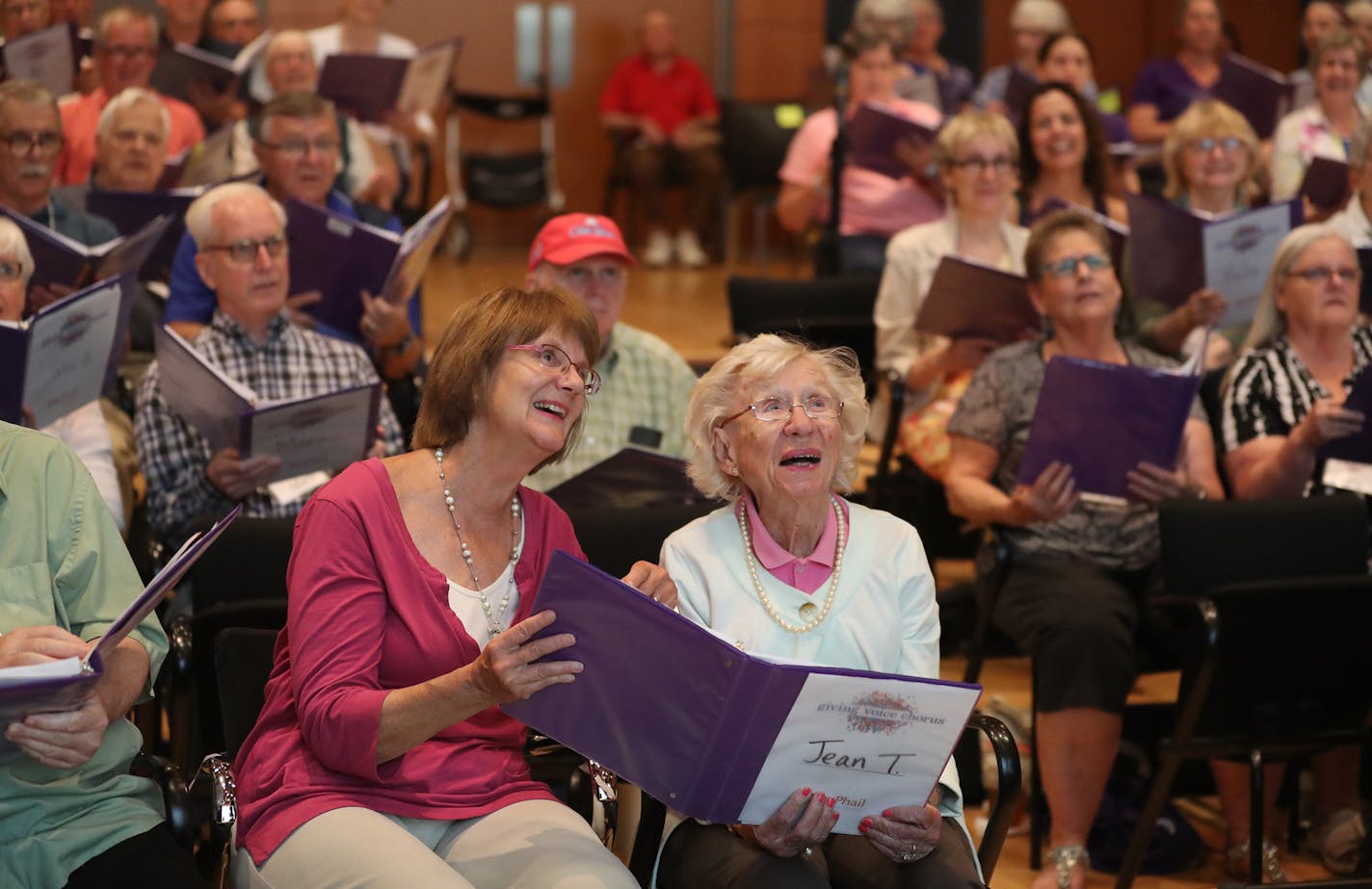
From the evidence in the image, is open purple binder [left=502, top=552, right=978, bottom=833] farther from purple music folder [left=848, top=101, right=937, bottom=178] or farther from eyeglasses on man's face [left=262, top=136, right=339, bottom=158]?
purple music folder [left=848, top=101, right=937, bottom=178]

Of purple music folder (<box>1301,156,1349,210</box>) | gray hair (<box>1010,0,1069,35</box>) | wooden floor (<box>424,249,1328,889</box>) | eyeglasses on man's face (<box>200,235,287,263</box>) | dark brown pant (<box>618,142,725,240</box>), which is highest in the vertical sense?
gray hair (<box>1010,0,1069,35</box>)

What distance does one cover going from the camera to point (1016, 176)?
17.3 ft

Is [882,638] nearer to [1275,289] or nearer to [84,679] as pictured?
[84,679]

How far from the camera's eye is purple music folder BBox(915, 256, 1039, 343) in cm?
Answer: 433

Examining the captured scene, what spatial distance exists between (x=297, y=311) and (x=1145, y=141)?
494 centimetres

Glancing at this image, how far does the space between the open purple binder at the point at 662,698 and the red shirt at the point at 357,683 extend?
183 millimetres

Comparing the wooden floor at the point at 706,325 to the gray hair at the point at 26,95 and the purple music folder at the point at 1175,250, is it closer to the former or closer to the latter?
the purple music folder at the point at 1175,250

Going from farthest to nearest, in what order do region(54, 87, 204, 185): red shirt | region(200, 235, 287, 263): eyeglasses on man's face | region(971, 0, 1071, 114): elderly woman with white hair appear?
region(971, 0, 1071, 114): elderly woman with white hair
region(54, 87, 204, 185): red shirt
region(200, 235, 287, 263): eyeglasses on man's face

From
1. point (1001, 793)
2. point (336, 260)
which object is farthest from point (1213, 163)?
point (1001, 793)

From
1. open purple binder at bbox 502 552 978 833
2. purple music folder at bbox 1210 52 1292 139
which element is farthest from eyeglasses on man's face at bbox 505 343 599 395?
purple music folder at bbox 1210 52 1292 139

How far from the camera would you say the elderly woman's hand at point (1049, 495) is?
3.60 m

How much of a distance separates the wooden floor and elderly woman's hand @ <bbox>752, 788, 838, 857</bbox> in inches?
36.8

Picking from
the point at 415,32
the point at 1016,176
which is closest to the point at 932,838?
the point at 1016,176

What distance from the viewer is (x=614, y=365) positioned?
3893 mm
